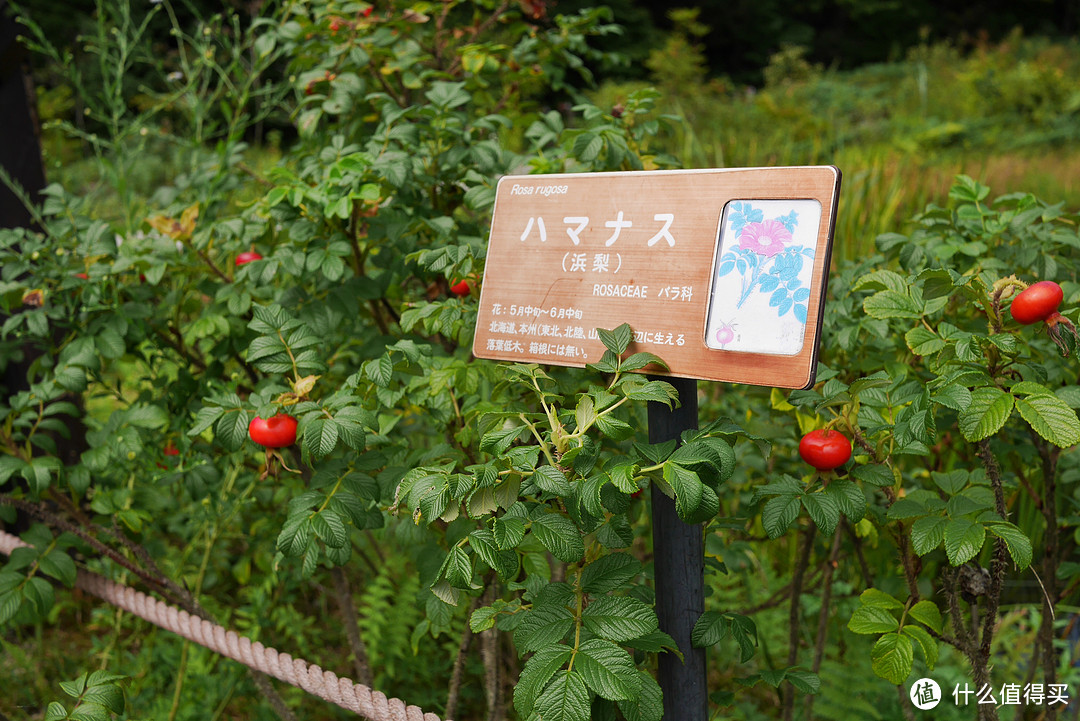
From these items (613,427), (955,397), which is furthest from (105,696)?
(955,397)

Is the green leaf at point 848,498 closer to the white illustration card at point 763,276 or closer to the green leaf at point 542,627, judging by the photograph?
the white illustration card at point 763,276

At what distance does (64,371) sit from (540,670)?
40.7 inches

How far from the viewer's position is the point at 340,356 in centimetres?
163

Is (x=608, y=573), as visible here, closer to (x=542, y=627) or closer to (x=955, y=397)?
(x=542, y=627)

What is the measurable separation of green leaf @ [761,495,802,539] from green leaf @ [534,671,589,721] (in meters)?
0.32

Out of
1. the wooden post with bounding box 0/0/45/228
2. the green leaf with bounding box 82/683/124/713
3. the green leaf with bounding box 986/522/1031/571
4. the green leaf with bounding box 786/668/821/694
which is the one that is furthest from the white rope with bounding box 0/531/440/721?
the wooden post with bounding box 0/0/45/228

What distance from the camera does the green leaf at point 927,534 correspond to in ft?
3.01

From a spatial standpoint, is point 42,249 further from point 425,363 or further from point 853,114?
point 853,114

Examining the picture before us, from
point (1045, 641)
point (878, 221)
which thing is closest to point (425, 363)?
point (1045, 641)

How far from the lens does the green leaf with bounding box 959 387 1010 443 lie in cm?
86

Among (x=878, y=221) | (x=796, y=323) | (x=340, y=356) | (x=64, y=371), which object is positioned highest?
(x=796, y=323)

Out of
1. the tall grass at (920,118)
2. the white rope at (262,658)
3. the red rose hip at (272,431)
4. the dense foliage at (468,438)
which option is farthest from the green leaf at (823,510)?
the tall grass at (920,118)

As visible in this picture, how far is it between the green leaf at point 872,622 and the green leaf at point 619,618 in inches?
11.4

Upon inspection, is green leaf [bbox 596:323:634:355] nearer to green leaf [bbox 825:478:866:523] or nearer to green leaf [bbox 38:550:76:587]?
green leaf [bbox 825:478:866:523]
